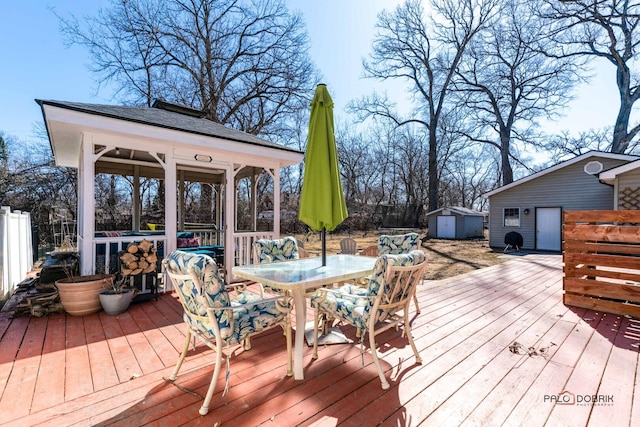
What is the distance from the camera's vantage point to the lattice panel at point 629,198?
862 cm

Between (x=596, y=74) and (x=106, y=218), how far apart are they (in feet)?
82.5

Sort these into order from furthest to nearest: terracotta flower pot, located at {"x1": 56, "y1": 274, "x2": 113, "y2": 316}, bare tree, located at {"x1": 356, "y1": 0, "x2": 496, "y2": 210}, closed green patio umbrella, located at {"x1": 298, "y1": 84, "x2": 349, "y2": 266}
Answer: bare tree, located at {"x1": 356, "y1": 0, "x2": 496, "y2": 210}
terracotta flower pot, located at {"x1": 56, "y1": 274, "x2": 113, "y2": 316}
closed green patio umbrella, located at {"x1": 298, "y1": 84, "x2": 349, "y2": 266}

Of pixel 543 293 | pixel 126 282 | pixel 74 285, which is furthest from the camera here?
pixel 543 293

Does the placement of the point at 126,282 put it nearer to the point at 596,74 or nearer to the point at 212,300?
the point at 212,300

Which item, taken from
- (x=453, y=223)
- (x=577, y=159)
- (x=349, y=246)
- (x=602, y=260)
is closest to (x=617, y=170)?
(x=577, y=159)

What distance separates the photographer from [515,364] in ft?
8.34

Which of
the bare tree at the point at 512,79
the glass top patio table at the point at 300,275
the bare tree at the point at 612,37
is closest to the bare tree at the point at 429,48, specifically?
the bare tree at the point at 512,79

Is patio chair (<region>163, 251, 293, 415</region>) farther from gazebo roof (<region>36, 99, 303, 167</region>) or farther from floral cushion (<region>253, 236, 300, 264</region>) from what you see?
gazebo roof (<region>36, 99, 303, 167</region>)

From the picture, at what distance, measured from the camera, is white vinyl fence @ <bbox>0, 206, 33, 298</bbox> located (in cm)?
452

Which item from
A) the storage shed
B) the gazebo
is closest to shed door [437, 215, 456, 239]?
the storage shed

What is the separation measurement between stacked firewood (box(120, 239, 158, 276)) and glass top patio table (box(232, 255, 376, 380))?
6.61 feet

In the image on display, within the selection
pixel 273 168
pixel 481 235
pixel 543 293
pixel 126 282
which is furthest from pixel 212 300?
pixel 481 235

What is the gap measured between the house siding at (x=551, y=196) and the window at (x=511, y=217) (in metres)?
0.14

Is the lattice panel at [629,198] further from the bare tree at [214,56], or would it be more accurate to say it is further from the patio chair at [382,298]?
the bare tree at [214,56]
